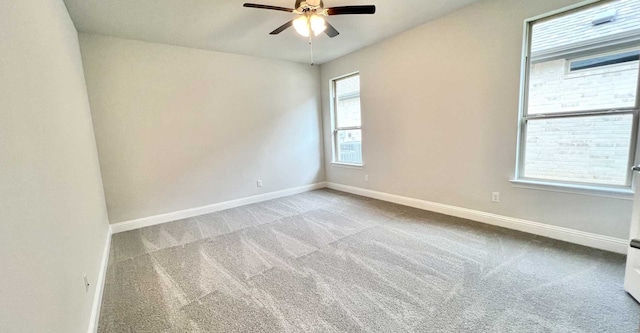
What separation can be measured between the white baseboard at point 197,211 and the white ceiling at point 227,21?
247 centimetres

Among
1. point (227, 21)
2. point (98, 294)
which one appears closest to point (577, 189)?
point (227, 21)

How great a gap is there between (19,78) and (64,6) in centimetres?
210

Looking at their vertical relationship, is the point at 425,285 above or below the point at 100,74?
below

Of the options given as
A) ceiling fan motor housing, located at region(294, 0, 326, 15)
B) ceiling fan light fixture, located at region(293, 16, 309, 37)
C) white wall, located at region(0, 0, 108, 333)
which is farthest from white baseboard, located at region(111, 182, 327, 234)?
ceiling fan motor housing, located at region(294, 0, 326, 15)

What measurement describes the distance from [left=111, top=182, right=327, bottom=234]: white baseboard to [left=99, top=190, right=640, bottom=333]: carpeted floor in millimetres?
284

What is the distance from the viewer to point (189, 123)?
387 centimetres

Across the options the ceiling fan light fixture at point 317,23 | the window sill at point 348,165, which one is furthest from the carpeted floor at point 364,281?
the ceiling fan light fixture at point 317,23

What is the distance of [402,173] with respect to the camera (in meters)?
4.00

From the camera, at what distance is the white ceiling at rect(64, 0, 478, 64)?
264cm

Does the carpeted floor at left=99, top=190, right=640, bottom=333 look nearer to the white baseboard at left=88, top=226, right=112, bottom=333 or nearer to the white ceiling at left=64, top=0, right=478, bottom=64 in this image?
the white baseboard at left=88, top=226, right=112, bottom=333

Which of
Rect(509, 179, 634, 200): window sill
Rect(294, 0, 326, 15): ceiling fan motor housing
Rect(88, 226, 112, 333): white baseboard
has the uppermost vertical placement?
Rect(294, 0, 326, 15): ceiling fan motor housing

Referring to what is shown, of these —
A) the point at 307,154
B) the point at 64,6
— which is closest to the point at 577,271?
the point at 307,154

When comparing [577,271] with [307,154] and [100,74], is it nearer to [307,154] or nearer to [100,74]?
[307,154]

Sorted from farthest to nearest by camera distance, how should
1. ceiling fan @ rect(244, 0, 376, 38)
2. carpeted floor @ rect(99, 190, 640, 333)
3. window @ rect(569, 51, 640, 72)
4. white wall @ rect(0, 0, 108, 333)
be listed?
ceiling fan @ rect(244, 0, 376, 38) < window @ rect(569, 51, 640, 72) < carpeted floor @ rect(99, 190, 640, 333) < white wall @ rect(0, 0, 108, 333)
